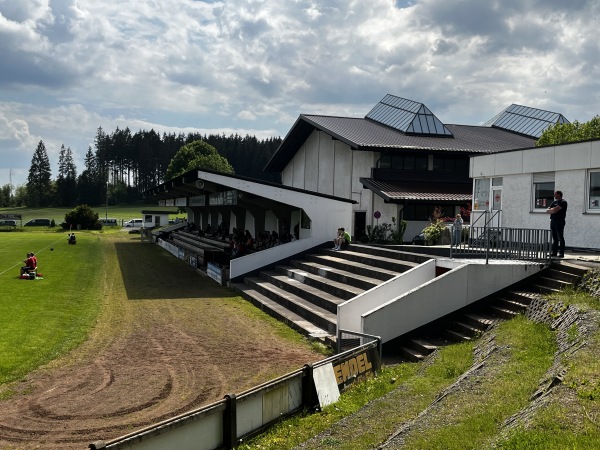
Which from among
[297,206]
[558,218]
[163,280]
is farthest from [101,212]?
[558,218]

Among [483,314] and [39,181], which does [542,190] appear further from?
[39,181]

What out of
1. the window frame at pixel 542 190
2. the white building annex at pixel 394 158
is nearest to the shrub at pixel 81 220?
the white building annex at pixel 394 158

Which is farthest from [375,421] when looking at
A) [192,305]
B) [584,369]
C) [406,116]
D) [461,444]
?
[406,116]

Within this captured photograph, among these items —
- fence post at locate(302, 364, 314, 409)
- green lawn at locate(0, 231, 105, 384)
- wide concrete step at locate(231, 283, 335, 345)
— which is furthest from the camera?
wide concrete step at locate(231, 283, 335, 345)

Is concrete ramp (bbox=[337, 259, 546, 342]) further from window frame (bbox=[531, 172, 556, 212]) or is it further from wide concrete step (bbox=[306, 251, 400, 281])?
window frame (bbox=[531, 172, 556, 212])

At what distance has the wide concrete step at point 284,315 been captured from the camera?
41.1ft

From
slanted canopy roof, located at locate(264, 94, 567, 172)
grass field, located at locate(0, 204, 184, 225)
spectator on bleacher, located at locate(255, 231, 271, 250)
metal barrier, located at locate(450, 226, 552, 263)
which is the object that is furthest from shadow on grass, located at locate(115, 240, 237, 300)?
grass field, located at locate(0, 204, 184, 225)

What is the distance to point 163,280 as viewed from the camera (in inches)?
872

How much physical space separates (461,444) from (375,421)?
170 centimetres

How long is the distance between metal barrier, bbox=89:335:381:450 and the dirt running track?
1530 millimetres

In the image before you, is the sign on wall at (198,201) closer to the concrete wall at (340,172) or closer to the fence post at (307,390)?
the concrete wall at (340,172)

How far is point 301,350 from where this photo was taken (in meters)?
11.5

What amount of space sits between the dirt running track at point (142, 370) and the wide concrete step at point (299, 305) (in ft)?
3.27

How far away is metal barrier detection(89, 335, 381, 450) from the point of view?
216 inches
